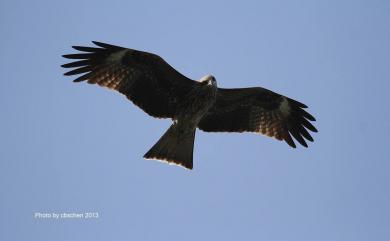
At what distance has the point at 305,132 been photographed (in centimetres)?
1123

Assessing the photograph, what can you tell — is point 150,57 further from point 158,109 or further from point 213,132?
point 213,132

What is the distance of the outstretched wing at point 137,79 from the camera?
33.9ft

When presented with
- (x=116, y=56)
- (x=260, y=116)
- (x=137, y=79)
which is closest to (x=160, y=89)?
(x=137, y=79)

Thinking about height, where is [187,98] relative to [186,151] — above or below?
above

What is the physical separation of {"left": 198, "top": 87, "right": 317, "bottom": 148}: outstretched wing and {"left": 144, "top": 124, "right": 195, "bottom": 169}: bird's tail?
0.62 metres

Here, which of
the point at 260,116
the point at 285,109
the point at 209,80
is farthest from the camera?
the point at 285,109

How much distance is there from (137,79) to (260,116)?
2346 millimetres

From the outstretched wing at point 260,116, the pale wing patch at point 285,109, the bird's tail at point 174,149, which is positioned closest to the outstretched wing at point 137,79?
the bird's tail at point 174,149

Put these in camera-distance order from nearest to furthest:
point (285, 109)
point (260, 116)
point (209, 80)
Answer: point (209, 80) < point (260, 116) < point (285, 109)

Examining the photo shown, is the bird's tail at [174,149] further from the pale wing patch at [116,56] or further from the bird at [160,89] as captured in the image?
the pale wing patch at [116,56]

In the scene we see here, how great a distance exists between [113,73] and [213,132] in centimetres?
198

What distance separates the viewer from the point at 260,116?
11273 mm

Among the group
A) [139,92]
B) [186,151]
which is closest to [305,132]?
[186,151]

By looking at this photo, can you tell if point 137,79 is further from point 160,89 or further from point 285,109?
point 285,109
